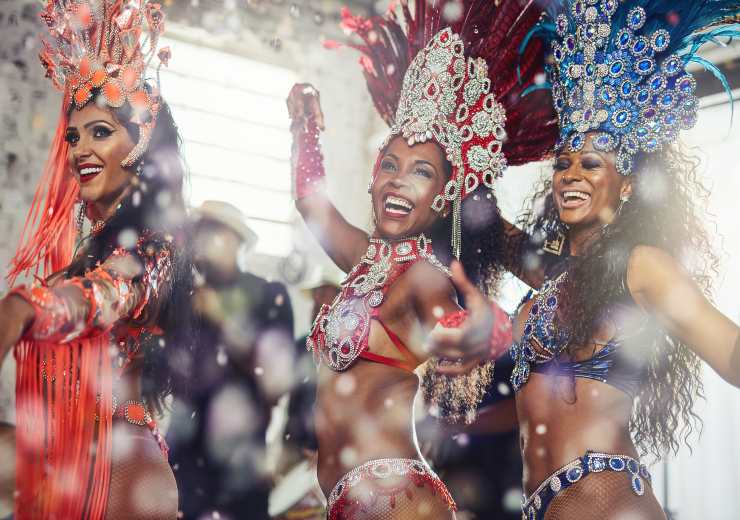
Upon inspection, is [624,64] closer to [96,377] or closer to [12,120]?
[96,377]

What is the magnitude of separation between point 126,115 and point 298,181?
0.72 meters

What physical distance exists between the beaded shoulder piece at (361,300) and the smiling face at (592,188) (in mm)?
442

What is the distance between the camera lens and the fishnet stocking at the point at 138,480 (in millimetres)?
2141

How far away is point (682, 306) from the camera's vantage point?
2.15 m

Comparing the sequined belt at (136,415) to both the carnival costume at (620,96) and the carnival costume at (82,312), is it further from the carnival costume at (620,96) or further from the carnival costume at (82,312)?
the carnival costume at (620,96)

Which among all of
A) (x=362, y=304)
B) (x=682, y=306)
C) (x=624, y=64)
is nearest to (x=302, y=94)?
(x=362, y=304)

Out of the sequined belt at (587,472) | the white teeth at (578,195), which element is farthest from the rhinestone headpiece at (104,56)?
the sequined belt at (587,472)

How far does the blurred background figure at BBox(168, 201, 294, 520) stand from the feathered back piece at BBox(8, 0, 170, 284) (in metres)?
0.95

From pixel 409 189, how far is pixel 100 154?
0.95m


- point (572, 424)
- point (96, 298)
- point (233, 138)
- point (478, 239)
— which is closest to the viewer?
point (96, 298)

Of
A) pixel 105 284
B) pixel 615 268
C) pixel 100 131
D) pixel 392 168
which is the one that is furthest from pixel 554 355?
pixel 100 131

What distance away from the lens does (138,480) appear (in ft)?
7.14

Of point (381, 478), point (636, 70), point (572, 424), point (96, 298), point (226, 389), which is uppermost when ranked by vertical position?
point (636, 70)

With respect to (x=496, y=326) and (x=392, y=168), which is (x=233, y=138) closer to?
(x=392, y=168)
